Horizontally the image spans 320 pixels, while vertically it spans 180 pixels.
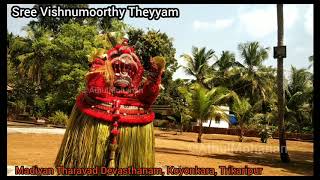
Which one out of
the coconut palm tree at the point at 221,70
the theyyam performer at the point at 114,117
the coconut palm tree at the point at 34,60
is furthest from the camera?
the coconut palm tree at the point at 221,70

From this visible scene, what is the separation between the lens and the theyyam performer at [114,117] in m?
5.39

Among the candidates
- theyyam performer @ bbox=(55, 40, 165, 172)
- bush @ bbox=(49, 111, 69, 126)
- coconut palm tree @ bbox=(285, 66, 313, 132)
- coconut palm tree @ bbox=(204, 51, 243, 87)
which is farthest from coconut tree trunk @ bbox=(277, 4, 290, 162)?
coconut palm tree @ bbox=(204, 51, 243, 87)

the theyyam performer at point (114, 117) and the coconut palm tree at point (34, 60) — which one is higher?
the coconut palm tree at point (34, 60)

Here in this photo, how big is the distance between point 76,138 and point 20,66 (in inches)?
1256

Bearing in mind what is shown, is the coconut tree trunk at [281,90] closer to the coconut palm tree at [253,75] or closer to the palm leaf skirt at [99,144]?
the palm leaf skirt at [99,144]

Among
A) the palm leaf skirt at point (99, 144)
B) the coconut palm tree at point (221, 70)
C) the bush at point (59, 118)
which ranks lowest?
the bush at point (59, 118)

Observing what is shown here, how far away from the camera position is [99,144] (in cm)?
539

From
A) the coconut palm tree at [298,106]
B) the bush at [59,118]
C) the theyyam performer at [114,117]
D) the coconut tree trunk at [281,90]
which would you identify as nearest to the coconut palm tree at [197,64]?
the coconut palm tree at [298,106]

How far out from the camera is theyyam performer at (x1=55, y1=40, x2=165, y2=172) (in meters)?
5.39

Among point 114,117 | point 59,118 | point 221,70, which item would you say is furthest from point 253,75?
point 114,117

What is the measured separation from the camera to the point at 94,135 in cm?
541

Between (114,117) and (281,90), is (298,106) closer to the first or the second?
(281,90)

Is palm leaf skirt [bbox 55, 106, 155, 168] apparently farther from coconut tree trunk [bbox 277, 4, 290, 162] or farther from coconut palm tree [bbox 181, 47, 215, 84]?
coconut palm tree [bbox 181, 47, 215, 84]
